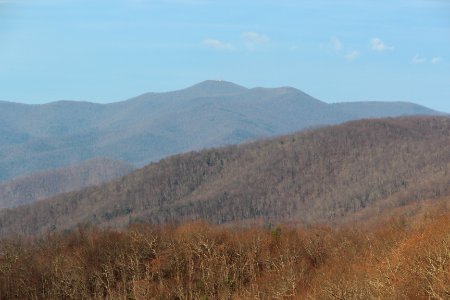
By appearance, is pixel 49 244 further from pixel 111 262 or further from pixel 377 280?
pixel 377 280

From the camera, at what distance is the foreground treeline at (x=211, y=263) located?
4588 cm

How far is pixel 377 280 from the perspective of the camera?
36.4m

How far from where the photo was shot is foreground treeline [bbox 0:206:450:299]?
45.9m

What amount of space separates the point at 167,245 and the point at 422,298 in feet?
126

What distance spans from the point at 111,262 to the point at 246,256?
551 inches

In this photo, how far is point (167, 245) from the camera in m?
68.8

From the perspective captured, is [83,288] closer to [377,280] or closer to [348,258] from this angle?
[348,258]

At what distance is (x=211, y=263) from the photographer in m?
62.4

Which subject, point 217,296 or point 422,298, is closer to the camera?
point 422,298

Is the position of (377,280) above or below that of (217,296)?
above

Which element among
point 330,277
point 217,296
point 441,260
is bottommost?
point 217,296

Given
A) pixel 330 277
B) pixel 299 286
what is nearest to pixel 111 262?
pixel 299 286

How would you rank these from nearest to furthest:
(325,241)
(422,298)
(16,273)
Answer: (422,298) < (16,273) < (325,241)

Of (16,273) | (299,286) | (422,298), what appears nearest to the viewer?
(422,298)
